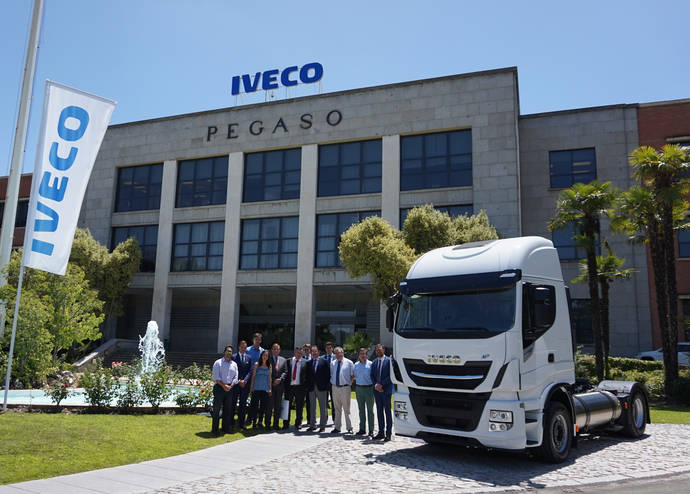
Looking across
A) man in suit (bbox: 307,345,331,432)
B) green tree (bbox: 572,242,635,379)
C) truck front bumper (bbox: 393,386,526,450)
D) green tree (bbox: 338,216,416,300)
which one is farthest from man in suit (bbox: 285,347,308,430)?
green tree (bbox: 572,242,635,379)

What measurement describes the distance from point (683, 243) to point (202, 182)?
28.6 m

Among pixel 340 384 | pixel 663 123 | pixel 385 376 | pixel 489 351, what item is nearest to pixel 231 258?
pixel 340 384

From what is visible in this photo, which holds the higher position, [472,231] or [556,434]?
[472,231]

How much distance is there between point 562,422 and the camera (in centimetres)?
921

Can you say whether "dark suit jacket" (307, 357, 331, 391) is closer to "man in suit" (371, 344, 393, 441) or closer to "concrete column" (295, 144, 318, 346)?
"man in suit" (371, 344, 393, 441)

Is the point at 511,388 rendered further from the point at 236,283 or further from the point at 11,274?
the point at 236,283

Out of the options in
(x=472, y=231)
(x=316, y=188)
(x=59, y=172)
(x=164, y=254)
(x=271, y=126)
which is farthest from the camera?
(x=164, y=254)

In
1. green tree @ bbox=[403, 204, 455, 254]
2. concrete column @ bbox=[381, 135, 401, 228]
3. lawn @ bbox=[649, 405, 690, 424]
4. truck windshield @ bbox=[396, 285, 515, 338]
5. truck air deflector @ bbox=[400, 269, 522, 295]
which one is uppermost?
concrete column @ bbox=[381, 135, 401, 228]

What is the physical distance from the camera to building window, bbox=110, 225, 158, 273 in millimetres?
36469

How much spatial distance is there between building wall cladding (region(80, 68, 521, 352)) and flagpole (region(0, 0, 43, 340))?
18.9 metres

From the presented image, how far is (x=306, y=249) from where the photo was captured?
32500 mm

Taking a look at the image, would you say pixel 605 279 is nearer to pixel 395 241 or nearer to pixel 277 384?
pixel 395 241

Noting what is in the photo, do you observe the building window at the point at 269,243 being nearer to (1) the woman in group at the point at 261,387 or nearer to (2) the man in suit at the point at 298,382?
(2) the man in suit at the point at 298,382

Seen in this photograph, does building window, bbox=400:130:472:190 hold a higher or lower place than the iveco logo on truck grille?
higher
